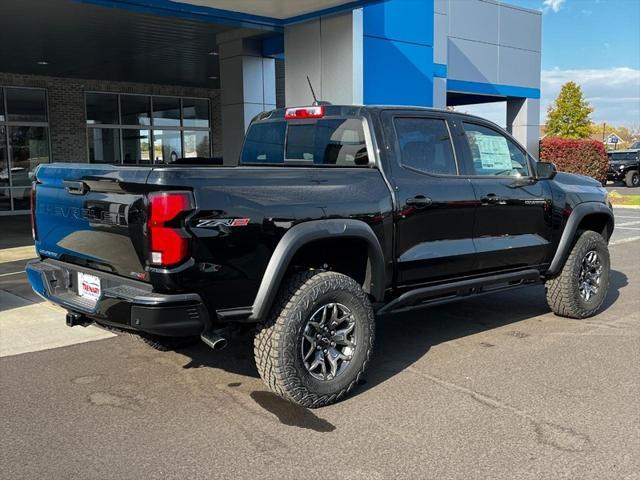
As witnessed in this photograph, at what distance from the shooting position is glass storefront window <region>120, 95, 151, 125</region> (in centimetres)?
2042

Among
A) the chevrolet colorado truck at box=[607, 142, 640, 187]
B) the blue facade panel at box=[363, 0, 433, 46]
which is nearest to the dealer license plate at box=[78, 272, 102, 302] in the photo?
the blue facade panel at box=[363, 0, 433, 46]

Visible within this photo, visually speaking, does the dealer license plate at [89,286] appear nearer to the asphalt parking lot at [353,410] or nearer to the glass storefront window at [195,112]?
the asphalt parking lot at [353,410]

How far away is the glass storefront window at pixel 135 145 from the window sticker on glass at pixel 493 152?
16.4 metres

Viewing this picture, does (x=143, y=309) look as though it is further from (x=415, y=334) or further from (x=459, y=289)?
(x=415, y=334)

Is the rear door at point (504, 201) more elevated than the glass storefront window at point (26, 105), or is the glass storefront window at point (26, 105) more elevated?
the glass storefront window at point (26, 105)

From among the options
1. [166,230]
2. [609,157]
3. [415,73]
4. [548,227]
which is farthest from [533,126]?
[166,230]

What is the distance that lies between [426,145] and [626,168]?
26.2 meters

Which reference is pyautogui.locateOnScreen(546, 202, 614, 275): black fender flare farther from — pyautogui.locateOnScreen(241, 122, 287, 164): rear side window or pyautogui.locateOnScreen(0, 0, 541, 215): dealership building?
pyautogui.locateOnScreen(0, 0, 541, 215): dealership building

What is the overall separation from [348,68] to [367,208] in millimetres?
6572

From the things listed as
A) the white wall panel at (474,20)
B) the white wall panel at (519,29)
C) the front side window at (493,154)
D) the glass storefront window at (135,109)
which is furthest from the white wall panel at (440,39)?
the front side window at (493,154)

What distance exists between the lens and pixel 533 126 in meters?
22.8

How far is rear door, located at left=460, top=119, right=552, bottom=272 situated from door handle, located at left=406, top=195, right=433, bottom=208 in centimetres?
63

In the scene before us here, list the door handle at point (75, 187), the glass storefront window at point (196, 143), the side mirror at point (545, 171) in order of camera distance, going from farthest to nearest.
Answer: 1. the glass storefront window at point (196, 143)
2. the side mirror at point (545, 171)
3. the door handle at point (75, 187)

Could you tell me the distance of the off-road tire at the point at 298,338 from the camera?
3.94 m
